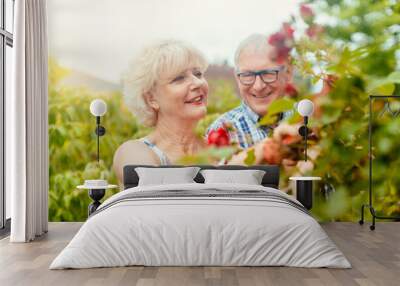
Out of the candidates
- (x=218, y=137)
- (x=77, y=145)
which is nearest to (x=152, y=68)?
(x=218, y=137)

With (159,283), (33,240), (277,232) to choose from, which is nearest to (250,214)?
(277,232)

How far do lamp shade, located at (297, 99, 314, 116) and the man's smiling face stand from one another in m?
0.43

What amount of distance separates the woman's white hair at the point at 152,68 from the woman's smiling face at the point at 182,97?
7cm

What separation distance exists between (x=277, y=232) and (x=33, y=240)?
2521 millimetres

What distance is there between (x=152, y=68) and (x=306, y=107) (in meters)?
1.85

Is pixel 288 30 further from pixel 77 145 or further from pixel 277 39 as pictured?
pixel 77 145

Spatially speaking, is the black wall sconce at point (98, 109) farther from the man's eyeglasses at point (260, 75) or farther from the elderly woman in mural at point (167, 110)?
the man's eyeglasses at point (260, 75)

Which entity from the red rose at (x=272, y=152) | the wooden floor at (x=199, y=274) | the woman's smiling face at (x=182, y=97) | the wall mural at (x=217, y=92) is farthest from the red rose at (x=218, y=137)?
the wooden floor at (x=199, y=274)

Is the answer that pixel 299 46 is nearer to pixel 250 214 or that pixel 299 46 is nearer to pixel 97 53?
pixel 97 53

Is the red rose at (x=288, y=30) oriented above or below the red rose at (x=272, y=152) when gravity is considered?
above

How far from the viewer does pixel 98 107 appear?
21.8ft

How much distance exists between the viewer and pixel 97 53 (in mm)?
7066

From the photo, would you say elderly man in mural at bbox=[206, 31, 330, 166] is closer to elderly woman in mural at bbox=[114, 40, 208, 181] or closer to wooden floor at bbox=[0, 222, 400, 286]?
elderly woman in mural at bbox=[114, 40, 208, 181]

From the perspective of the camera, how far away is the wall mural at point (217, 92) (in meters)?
6.82
